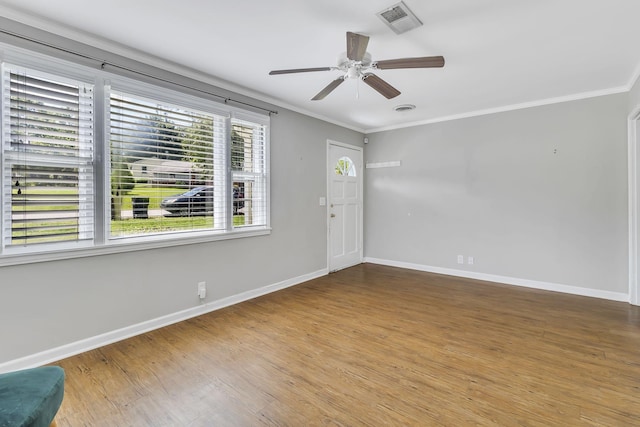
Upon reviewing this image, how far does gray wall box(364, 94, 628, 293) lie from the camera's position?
3.64m

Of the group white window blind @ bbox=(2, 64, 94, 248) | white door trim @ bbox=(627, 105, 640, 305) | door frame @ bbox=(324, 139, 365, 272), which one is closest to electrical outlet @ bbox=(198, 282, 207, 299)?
white window blind @ bbox=(2, 64, 94, 248)

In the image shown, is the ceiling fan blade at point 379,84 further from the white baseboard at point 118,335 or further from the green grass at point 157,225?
the white baseboard at point 118,335

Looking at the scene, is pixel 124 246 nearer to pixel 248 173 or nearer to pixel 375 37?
pixel 248 173

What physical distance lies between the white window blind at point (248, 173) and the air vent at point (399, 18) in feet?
6.75

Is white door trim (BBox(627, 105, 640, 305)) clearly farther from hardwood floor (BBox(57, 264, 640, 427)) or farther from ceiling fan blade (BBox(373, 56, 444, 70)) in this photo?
ceiling fan blade (BBox(373, 56, 444, 70))

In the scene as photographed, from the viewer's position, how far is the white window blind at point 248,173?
141 inches

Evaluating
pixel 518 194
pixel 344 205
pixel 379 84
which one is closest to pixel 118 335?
pixel 379 84

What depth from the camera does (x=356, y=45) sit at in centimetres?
199

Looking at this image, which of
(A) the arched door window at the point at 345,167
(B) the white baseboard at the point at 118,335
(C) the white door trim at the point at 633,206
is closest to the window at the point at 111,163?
(B) the white baseboard at the point at 118,335

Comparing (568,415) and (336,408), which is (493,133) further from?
(336,408)

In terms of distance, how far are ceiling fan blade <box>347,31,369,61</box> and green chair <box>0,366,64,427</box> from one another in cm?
233

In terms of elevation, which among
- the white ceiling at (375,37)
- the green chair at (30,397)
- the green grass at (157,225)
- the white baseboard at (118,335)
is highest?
the white ceiling at (375,37)

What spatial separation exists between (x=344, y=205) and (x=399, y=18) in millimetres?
3441

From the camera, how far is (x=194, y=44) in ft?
8.34
